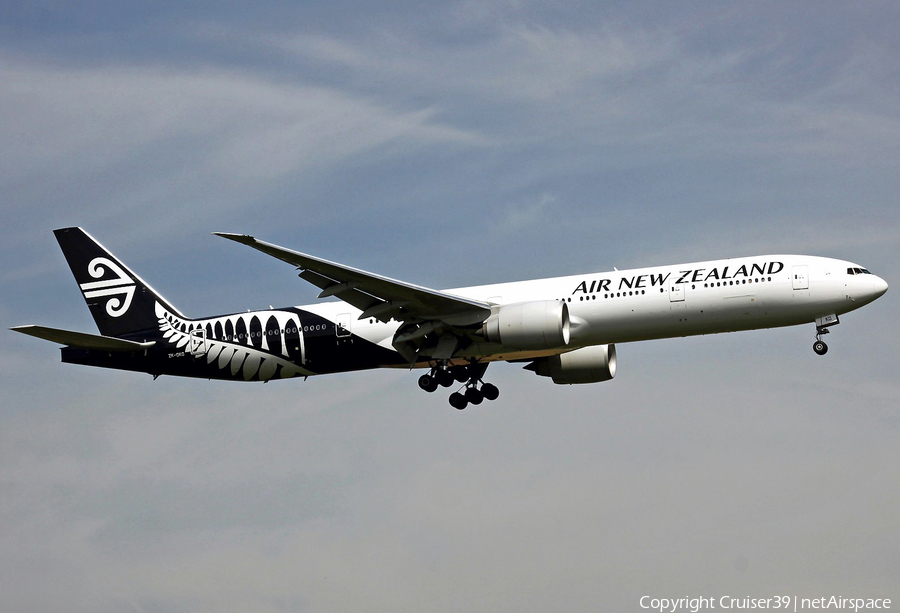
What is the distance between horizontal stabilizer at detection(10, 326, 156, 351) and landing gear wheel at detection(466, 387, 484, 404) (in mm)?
12592

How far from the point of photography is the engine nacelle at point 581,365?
143ft

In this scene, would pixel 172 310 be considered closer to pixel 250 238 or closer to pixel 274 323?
pixel 274 323

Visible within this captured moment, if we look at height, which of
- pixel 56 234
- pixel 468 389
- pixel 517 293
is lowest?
pixel 468 389

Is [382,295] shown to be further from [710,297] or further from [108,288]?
[108,288]

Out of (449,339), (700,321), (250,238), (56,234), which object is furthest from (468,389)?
(56,234)

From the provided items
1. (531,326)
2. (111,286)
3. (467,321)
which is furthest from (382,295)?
(111,286)

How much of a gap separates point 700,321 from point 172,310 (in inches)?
826

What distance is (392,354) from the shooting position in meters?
40.8

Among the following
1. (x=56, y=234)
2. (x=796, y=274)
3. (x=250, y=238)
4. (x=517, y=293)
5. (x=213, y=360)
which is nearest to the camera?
(x=250, y=238)

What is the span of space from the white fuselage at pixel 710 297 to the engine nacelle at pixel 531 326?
28.5 inches

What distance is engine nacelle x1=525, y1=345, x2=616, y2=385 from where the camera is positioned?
43.6m

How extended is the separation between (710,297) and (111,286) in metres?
24.6

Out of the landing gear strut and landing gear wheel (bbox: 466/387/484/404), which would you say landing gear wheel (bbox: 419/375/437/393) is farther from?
the landing gear strut

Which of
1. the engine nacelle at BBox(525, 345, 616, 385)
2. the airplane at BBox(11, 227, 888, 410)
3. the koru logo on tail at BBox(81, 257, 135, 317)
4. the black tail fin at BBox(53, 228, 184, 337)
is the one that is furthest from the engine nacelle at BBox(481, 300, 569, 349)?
the koru logo on tail at BBox(81, 257, 135, 317)
